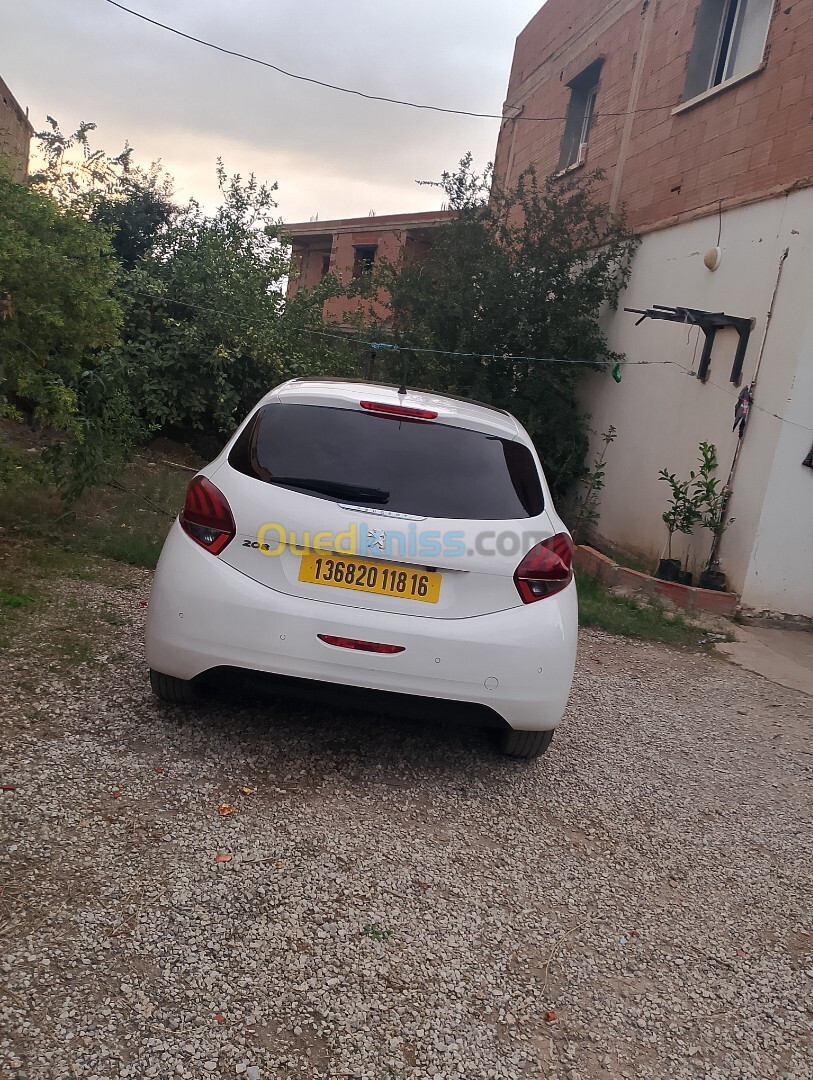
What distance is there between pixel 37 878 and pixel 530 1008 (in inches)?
57.8

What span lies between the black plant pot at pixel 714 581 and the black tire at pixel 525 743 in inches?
189

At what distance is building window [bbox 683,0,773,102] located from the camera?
365 inches

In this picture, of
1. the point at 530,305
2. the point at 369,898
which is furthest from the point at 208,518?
the point at 530,305

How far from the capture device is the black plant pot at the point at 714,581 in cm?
815

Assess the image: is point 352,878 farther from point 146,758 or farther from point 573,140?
point 573,140

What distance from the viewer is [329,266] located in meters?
31.3

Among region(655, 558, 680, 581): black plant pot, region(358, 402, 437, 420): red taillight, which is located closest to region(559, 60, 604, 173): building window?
region(655, 558, 680, 581): black plant pot

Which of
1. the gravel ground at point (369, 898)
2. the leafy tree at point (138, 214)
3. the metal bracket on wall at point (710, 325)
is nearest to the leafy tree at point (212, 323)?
the leafy tree at point (138, 214)

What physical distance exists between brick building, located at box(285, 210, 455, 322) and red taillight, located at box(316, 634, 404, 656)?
71.1ft

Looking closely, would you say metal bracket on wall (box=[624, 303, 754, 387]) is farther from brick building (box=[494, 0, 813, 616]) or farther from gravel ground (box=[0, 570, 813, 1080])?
gravel ground (box=[0, 570, 813, 1080])

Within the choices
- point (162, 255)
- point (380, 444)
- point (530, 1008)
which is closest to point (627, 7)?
point (162, 255)

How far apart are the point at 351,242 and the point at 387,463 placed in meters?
27.5

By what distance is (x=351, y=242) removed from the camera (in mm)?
29266

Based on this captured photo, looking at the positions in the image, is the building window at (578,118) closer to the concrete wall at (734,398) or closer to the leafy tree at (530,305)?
the leafy tree at (530,305)
